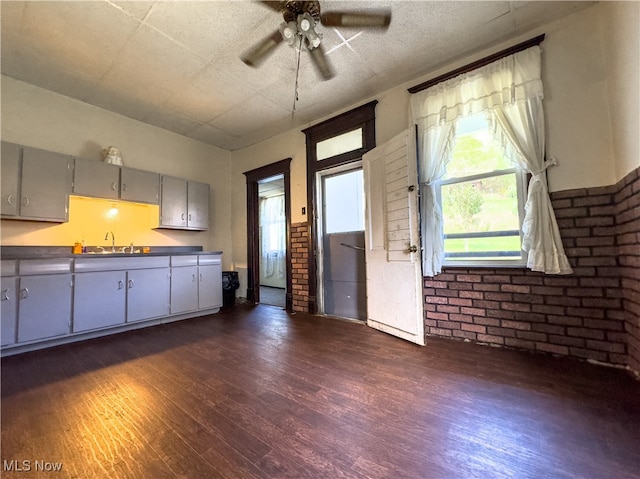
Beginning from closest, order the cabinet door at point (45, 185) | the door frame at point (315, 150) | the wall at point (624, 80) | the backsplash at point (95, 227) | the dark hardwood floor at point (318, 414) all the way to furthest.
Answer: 1. the dark hardwood floor at point (318, 414)
2. the wall at point (624, 80)
3. the cabinet door at point (45, 185)
4. the backsplash at point (95, 227)
5. the door frame at point (315, 150)

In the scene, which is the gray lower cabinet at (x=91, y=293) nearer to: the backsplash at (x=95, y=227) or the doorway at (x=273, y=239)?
the backsplash at (x=95, y=227)

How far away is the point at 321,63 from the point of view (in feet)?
8.66

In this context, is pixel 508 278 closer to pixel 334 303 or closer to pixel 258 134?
pixel 334 303

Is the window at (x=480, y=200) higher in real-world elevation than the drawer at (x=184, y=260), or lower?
higher

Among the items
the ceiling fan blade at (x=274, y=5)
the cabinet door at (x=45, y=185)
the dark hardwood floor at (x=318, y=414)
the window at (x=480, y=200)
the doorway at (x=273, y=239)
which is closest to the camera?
the dark hardwood floor at (x=318, y=414)

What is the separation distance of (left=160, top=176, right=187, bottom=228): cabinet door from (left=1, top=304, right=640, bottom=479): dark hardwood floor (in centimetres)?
200

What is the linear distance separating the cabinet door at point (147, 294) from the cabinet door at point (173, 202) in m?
0.83

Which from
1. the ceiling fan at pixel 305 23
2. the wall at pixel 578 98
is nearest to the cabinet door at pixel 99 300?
the ceiling fan at pixel 305 23

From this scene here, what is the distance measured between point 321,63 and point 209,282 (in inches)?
127

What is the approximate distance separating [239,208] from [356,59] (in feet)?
10.5

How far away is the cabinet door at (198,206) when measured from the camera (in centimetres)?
414

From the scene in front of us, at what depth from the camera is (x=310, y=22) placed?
75.8 inches

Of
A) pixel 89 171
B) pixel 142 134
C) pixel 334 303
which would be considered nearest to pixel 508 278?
pixel 334 303

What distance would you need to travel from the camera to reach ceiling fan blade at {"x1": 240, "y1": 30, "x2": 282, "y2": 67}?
2.34 metres
